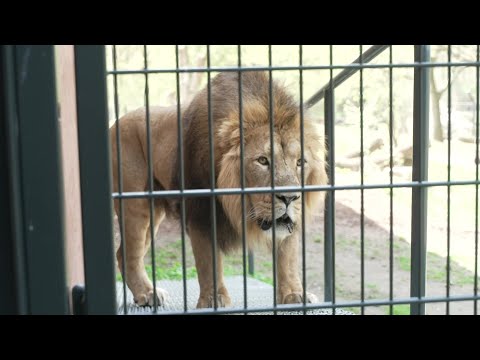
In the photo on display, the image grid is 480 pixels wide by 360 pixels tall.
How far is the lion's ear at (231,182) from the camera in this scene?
3.86 m

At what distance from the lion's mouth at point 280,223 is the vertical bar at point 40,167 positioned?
173cm

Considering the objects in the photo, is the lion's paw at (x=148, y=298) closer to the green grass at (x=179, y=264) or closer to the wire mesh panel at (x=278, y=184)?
the wire mesh panel at (x=278, y=184)

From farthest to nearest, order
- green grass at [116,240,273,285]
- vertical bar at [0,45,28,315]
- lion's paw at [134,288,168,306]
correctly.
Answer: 1. green grass at [116,240,273,285]
2. lion's paw at [134,288,168,306]
3. vertical bar at [0,45,28,315]

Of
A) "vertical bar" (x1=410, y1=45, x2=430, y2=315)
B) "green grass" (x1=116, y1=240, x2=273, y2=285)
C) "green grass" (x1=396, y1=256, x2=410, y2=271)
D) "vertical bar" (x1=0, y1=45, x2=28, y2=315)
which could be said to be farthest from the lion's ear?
"green grass" (x1=396, y1=256, x2=410, y2=271)

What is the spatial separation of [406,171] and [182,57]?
356 cm

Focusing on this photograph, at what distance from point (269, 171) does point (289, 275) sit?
0.57 m

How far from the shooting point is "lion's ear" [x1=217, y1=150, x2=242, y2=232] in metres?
3.86

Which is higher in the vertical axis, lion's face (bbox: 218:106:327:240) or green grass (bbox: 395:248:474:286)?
lion's face (bbox: 218:106:327:240)

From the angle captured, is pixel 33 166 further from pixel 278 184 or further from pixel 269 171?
pixel 269 171

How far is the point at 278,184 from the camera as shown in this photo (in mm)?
3518

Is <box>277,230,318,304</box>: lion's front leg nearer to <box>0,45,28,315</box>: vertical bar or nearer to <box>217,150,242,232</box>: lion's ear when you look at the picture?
<box>217,150,242,232</box>: lion's ear

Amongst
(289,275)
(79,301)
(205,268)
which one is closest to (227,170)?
(205,268)

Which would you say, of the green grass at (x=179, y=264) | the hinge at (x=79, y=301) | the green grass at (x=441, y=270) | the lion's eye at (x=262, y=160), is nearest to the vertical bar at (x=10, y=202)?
the hinge at (x=79, y=301)
